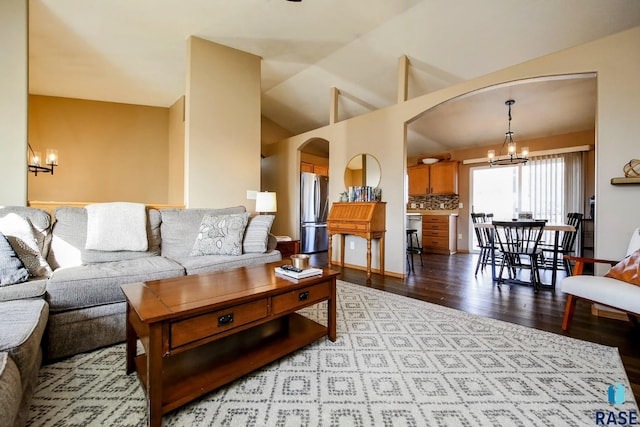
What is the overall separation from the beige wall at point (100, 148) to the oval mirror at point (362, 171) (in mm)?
3824

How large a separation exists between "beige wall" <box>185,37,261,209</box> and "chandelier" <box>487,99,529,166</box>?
4007mm

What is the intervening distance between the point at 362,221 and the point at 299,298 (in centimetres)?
233

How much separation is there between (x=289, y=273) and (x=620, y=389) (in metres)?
1.87

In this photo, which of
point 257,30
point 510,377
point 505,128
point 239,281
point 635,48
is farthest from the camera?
point 505,128

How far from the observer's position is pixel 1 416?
2.47 feet

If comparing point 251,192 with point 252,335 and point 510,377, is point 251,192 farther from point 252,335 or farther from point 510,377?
point 510,377

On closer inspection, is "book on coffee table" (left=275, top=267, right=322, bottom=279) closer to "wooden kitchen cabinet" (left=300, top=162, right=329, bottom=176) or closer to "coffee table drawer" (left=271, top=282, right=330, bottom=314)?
"coffee table drawer" (left=271, top=282, right=330, bottom=314)

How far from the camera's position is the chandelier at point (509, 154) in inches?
170

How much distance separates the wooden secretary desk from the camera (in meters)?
3.77

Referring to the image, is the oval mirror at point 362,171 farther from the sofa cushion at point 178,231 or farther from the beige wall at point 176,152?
the beige wall at point 176,152

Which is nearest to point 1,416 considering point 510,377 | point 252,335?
point 252,335

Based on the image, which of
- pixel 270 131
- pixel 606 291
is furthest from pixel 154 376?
pixel 270 131

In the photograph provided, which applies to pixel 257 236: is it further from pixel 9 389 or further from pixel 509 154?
pixel 509 154

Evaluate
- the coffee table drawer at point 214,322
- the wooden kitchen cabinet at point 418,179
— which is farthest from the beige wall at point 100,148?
the wooden kitchen cabinet at point 418,179
